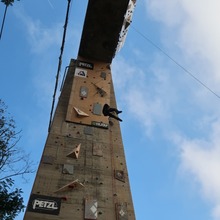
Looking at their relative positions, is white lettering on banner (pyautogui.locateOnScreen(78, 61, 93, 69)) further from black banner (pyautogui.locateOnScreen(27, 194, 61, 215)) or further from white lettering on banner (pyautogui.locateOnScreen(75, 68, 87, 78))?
black banner (pyautogui.locateOnScreen(27, 194, 61, 215))

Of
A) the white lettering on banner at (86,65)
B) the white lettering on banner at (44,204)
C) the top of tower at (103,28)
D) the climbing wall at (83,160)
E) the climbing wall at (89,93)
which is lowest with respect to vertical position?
the white lettering on banner at (44,204)

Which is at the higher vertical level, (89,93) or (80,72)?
(80,72)

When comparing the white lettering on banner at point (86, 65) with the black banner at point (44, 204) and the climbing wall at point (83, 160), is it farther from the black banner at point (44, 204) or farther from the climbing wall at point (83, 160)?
the black banner at point (44, 204)

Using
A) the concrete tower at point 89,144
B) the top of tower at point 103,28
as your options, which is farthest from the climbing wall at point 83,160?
the top of tower at point 103,28

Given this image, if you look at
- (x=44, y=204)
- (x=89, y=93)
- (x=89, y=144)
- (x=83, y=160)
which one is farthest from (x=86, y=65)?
(x=44, y=204)

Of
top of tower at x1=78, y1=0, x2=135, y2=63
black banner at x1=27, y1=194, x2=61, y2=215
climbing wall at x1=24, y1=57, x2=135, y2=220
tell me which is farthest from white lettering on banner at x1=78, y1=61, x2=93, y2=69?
black banner at x1=27, y1=194, x2=61, y2=215

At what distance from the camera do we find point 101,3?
9711 mm

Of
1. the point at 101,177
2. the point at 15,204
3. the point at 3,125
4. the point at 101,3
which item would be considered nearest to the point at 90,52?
the point at 101,3

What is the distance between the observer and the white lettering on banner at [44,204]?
23.5 feet

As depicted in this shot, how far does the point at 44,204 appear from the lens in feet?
23.8

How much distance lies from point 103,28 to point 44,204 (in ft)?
18.2

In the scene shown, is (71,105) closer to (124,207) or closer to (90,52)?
(90,52)

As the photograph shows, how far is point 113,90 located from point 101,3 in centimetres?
283

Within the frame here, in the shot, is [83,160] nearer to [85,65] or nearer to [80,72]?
[80,72]
